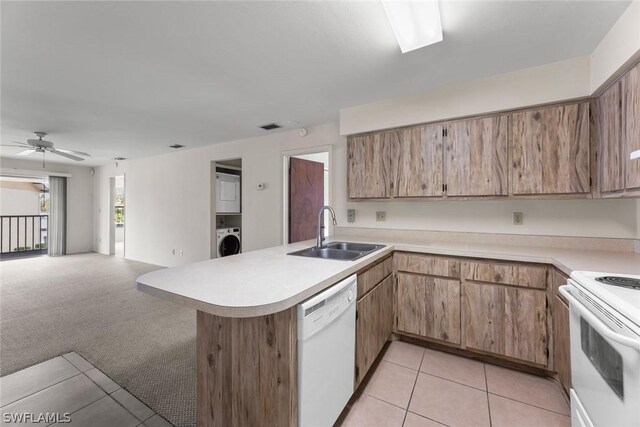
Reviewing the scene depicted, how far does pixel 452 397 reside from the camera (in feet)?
5.69

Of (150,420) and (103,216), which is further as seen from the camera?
(103,216)

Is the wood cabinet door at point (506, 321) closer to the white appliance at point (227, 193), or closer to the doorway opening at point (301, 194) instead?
the doorway opening at point (301, 194)

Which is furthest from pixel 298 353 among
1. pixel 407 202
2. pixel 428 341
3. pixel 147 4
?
pixel 407 202

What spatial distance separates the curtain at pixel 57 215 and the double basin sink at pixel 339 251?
775 cm

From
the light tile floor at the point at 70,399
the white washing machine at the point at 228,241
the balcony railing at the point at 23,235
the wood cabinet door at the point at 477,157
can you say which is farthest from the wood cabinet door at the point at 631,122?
the balcony railing at the point at 23,235

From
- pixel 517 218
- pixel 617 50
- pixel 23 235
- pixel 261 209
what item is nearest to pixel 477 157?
pixel 517 218

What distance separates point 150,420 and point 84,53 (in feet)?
8.26

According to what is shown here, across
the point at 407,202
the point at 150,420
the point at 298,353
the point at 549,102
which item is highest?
the point at 549,102

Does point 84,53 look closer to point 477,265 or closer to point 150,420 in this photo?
point 150,420

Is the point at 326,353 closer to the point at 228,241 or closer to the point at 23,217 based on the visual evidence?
the point at 228,241

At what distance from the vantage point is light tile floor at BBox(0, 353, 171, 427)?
1.55m

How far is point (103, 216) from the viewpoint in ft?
22.8

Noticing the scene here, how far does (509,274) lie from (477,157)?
101cm

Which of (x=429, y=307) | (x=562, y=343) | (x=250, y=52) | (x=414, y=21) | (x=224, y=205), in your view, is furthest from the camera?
(x=224, y=205)
